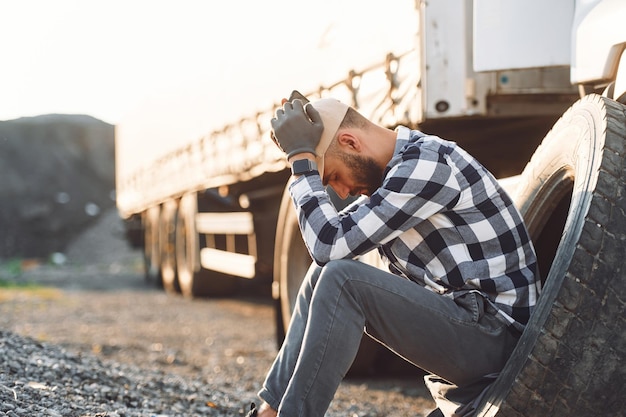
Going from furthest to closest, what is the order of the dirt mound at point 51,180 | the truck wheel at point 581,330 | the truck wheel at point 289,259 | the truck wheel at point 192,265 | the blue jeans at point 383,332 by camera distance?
the dirt mound at point 51,180 < the truck wheel at point 192,265 < the truck wheel at point 289,259 < the blue jeans at point 383,332 < the truck wheel at point 581,330

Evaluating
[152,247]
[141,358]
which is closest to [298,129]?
[141,358]

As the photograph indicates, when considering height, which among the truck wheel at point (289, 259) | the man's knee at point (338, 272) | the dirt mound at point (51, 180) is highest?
the man's knee at point (338, 272)

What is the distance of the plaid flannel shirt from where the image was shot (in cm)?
291

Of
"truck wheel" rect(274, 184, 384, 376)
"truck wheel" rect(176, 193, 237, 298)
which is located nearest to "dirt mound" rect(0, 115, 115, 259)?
"truck wheel" rect(176, 193, 237, 298)

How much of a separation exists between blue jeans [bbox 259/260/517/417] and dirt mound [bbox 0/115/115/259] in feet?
92.4

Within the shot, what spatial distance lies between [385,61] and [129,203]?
505 inches

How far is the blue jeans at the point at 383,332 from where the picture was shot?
286 centimetres

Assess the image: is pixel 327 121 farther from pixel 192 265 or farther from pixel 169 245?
pixel 169 245

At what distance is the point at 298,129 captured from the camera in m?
3.13

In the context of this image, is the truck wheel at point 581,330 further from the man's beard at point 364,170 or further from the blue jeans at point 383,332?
the man's beard at point 364,170

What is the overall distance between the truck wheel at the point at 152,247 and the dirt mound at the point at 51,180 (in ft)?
50.8

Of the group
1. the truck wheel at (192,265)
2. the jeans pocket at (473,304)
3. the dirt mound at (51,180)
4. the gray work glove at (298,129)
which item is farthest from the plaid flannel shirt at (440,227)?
the dirt mound at (51,180)

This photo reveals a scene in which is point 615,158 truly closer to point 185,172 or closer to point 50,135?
point 185,172

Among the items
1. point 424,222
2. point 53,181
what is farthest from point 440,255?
point 53,181
